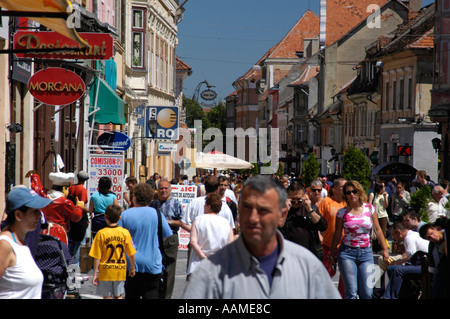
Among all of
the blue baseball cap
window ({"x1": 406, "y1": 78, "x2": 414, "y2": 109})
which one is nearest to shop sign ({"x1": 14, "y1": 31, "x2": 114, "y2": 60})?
the blue baseball cap

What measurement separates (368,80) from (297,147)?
127 feet

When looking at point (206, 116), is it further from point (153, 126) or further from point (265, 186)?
point (265, 186)

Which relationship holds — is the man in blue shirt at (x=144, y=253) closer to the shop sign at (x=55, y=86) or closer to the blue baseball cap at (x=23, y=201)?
the blue baseball cap at (x=23, y=201)

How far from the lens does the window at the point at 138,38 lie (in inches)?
1507

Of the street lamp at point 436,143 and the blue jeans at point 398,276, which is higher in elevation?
the street lamp at point 436,143

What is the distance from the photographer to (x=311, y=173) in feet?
160

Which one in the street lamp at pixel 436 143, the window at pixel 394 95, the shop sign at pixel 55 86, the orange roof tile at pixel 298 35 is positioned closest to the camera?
the shop sign at pixel 55 86

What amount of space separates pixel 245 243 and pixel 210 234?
16.5 ft

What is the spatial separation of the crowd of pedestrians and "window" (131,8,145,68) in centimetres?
2471

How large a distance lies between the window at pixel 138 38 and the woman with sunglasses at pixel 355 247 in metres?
28.9

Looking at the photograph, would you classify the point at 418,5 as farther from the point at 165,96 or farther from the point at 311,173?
the point at 165,96

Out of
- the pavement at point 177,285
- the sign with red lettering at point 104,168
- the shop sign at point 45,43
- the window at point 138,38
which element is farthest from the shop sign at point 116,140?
the window at point 138,38

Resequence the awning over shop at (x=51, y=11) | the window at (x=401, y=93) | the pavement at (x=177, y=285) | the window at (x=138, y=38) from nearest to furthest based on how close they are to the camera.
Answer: the awning over shop at (x=51, y=11), the pavement at (x=177, y=285), the window at (x=138, y=38), the window at (x=401, y=93)
